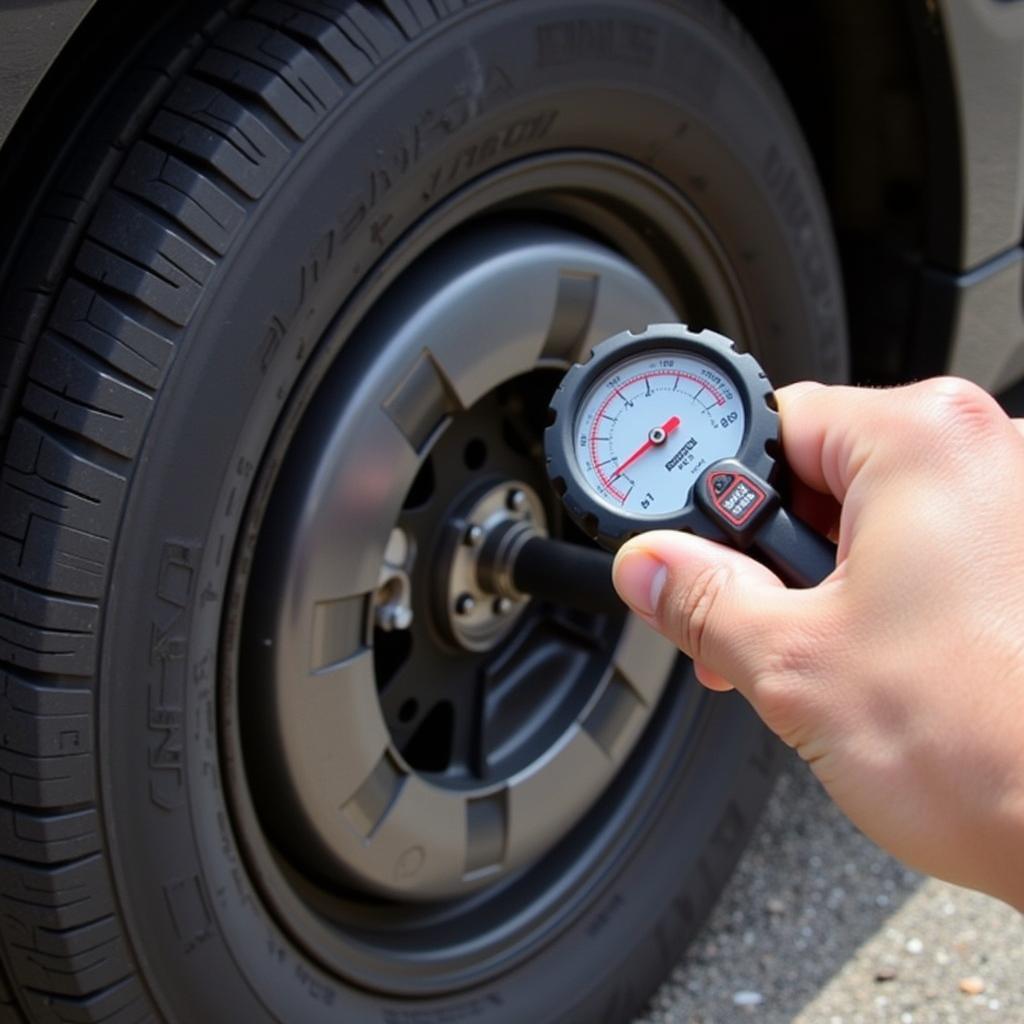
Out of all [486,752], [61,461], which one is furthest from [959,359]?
[61,461]

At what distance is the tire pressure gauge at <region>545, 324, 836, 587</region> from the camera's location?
1169 mm

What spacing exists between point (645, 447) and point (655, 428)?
2cm

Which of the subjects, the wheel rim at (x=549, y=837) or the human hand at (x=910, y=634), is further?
the wheel rim at (x=549, y=837)

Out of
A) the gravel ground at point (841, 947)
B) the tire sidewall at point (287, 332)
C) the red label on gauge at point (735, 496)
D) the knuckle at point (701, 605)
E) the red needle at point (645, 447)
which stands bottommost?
the gravel ground at point (841, 947)

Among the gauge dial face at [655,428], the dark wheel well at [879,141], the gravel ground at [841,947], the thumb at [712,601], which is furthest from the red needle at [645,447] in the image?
the gravel ground at [841,947]

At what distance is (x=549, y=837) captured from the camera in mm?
1748

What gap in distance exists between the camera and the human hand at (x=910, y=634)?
0.92 m

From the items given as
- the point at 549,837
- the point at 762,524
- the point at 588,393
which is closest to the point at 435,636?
the point at 549,837

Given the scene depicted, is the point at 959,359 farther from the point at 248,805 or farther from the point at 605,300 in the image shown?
the point at 248,805

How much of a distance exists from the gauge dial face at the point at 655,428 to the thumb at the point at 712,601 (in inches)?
3.6

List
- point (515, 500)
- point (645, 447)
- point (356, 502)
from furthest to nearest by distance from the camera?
point (515, 500) < point (356, 502) < point (645, 447)

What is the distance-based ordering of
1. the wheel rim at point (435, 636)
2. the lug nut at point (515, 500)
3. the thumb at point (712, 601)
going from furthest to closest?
the lug nut at point (515, 500)
the wheel rim at point (435, 636)
the thumb at point (712, 601)

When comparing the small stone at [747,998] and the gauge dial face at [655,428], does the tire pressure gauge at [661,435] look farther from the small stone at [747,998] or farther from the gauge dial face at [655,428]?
the small stone at [747,998]

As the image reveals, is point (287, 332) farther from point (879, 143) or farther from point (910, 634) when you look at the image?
point (879, 143)
